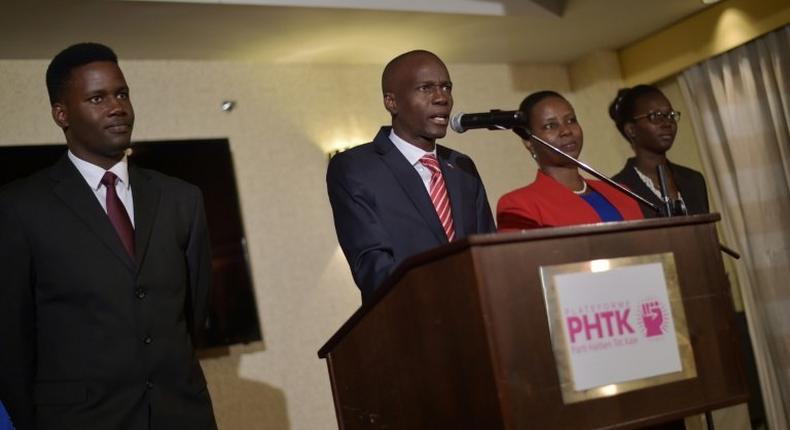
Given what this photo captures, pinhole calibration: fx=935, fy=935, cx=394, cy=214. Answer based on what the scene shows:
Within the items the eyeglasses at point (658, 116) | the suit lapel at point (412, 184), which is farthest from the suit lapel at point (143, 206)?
the eyeglasses at point (658, 116)

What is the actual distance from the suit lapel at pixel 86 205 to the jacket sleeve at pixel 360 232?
1.84ft

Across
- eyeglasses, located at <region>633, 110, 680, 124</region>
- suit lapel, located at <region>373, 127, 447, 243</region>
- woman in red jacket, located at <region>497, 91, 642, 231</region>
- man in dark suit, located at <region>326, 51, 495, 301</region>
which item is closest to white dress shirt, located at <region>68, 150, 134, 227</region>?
man in dark suit, located at <region>326, 51, 495, 301</region>

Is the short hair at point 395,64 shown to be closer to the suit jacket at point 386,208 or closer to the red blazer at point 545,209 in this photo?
the suit jacket at point 386,208

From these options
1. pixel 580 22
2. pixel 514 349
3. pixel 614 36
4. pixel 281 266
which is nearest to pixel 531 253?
pixel 514 349

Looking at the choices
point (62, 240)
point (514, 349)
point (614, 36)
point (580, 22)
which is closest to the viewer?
point (514, 349)

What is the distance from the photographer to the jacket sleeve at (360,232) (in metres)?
2.29

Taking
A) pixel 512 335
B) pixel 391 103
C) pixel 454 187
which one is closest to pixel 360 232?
pixel 454 187

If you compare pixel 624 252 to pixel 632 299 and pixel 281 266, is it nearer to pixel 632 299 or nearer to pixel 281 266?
pixel 632 299

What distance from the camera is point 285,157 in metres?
5.48

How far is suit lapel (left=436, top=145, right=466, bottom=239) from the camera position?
2572 millimetres

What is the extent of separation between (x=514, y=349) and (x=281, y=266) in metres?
3.73

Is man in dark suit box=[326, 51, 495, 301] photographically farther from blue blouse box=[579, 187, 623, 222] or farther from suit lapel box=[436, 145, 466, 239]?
blue blouse box=[579, 187, 623, 222]

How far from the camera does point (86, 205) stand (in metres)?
2.45

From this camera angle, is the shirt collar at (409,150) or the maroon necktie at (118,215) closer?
the maroon necktie at (118,215)
